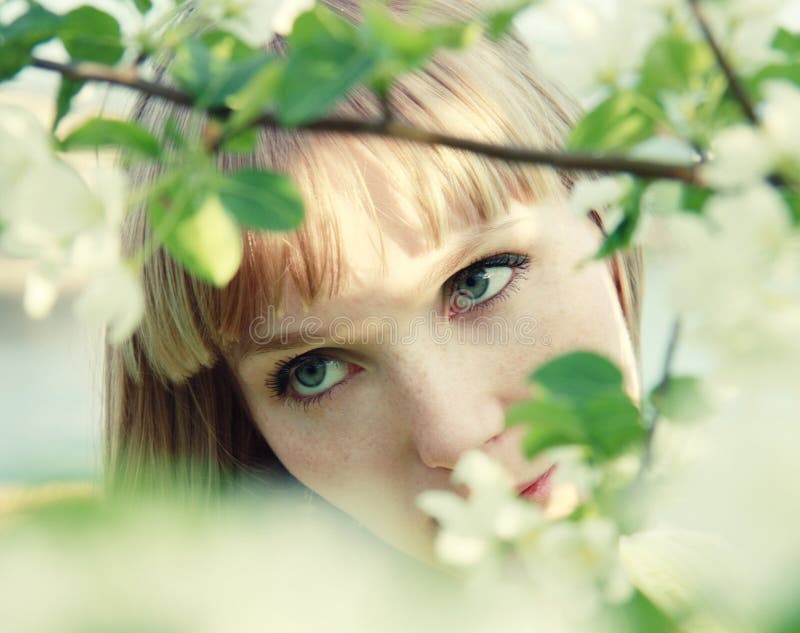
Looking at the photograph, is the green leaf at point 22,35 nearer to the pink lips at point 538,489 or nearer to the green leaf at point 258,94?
the green leaf at point 258,94

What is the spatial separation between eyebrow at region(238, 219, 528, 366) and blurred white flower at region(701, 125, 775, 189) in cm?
87

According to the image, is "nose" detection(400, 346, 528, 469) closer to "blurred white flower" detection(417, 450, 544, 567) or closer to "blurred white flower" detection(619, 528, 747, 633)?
"blurred white flower" detection(619, 528, 747, 633)

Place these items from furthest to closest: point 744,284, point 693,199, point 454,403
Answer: point 454,403 → point 693,199 → point 744,284

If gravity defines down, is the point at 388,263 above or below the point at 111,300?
above

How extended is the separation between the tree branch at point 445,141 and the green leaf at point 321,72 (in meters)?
0.03

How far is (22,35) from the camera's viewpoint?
0.45 m

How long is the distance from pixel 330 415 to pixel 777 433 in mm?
1169

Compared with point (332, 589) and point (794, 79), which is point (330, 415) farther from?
point (794, 79)

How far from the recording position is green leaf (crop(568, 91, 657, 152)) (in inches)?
16.2

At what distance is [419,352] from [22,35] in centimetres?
80

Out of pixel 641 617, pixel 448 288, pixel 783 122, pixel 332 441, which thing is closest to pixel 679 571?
pixel 641 617

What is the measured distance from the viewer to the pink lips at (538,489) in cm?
127

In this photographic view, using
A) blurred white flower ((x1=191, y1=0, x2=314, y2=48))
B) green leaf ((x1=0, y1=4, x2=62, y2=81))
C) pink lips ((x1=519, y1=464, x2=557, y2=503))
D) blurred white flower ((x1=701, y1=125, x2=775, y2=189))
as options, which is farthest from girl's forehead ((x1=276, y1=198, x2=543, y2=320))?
blurred white flower ((x1=701, y1=125, x2=775, y2=189))

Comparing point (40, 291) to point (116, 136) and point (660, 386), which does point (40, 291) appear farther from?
point (660, 386)
